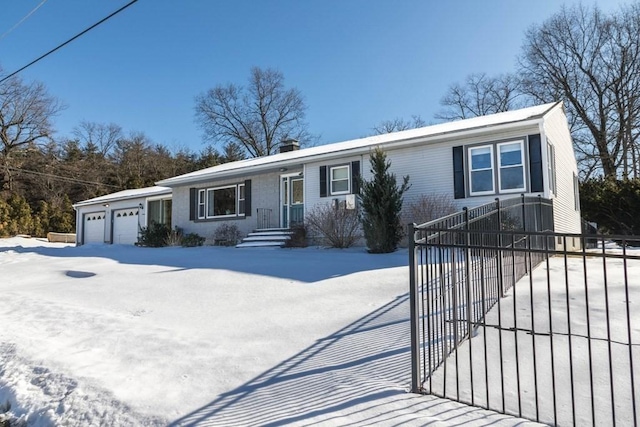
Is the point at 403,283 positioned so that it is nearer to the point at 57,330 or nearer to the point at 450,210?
the point at 57,330

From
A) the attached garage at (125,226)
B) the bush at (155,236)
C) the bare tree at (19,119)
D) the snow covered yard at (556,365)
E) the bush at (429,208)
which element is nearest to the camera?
the snow covered yard at (556,365)

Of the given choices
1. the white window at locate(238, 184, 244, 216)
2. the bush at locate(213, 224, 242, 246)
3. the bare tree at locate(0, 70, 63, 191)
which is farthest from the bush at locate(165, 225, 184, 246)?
the bare tree at locate(0, 70, 63, 191)

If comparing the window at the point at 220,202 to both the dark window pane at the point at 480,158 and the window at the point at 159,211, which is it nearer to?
the window at the point at 159,211

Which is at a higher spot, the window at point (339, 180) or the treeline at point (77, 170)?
the treeline at point (77, 170)

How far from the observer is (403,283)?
676cm

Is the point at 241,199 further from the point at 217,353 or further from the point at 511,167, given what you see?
the point at 217,353

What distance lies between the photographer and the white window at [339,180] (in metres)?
14.6

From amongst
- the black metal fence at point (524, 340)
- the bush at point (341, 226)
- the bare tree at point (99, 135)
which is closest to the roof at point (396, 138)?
the bush at point (341, 226)

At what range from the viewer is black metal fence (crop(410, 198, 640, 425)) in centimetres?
284

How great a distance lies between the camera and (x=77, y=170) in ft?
123

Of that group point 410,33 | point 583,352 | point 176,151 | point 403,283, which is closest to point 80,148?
point 176,151

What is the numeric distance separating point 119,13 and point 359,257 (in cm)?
718

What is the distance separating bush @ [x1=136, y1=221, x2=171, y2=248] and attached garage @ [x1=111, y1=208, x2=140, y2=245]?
3370mm

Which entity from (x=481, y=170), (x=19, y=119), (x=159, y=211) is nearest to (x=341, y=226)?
(x=481, y=170)
